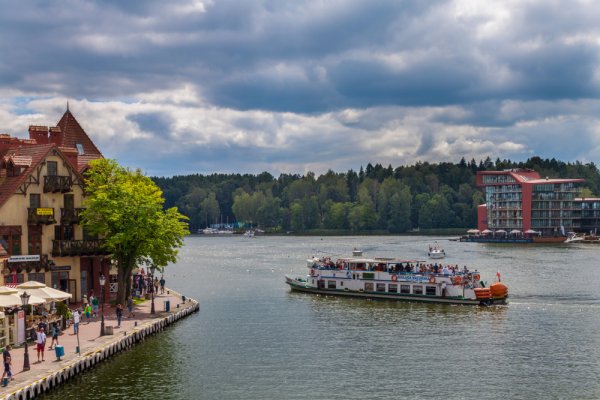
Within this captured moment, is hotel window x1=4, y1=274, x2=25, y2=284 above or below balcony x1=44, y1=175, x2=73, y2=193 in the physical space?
below

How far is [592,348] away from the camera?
60562 millimetres

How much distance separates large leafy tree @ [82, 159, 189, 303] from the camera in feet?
240

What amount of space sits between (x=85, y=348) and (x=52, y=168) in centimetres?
2650

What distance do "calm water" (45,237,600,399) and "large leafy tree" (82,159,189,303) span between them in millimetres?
8917

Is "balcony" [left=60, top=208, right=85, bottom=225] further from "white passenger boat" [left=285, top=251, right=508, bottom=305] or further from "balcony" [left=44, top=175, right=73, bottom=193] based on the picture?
"white passenger boat" [left=285, top=251, right=508, bottom=305]

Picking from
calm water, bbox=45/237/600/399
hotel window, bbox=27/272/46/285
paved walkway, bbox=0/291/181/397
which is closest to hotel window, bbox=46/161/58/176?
hotel window, bbox=27/272/46/285

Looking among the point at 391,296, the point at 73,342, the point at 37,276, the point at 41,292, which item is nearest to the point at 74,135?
the point at 37,276

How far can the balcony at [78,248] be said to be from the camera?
74.1m

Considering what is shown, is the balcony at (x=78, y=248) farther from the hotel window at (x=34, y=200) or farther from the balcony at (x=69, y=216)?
the hotel window at (x=34, y=200)

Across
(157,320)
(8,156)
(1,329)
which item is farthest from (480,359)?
(8,156)

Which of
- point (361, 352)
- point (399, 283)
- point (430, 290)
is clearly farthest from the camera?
point (399, 283)

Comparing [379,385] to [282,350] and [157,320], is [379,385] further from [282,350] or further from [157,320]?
[157,320]

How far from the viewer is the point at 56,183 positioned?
241 feet

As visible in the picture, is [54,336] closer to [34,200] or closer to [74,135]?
[34,200]
